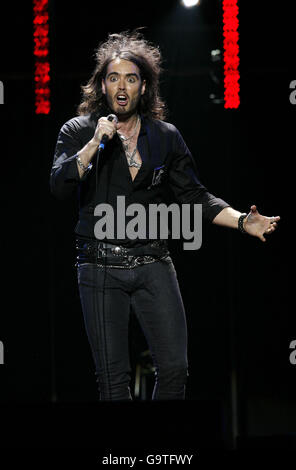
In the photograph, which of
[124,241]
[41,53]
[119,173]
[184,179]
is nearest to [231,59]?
[41,53]

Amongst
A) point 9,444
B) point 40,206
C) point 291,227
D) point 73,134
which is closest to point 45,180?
point 40,206

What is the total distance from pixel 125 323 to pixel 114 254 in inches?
10.9

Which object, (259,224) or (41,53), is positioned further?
(41,53)

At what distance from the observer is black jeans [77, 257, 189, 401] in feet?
9.05

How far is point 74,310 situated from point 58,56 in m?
1.68

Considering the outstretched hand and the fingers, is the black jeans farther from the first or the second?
the fingers

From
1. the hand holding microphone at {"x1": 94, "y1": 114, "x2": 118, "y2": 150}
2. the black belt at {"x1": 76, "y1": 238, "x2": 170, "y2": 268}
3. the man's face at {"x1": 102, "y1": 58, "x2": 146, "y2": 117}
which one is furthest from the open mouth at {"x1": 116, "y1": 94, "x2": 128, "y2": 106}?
the black belt at {"x1": 76, "y1": 238, "x2": 170, "y2": 268}

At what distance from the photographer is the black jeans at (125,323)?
2760mm

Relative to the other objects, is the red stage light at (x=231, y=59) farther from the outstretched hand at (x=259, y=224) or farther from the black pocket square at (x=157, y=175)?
the outstretched hand at (x=259, y=224)

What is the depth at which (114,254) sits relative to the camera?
9.21ft

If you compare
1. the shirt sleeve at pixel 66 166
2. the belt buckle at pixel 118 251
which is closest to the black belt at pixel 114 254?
the belt buckle at pixel 118 251

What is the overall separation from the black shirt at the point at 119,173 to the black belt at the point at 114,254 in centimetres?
3

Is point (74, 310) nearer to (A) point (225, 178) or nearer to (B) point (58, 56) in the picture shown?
(A) point (225, 178)

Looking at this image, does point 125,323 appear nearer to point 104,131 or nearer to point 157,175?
point 157,175
